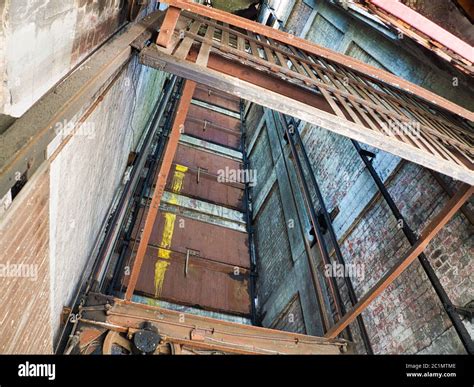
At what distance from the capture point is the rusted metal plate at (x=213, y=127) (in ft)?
30.9

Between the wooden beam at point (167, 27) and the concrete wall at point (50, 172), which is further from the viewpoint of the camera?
the wooden beam at point (167, 27)

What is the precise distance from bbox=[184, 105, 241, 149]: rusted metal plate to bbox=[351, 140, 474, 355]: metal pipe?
5612 mm

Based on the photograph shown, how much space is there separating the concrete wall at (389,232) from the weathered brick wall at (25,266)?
363 cm

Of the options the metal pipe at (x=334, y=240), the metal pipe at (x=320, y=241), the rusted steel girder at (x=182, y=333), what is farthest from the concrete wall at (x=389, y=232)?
the rusted steel girder at (x=182, y=333)

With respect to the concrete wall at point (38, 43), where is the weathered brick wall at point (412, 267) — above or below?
below

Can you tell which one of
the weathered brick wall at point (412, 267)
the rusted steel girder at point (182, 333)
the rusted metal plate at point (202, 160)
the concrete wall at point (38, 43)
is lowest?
the rusted metal plate at point (202, 160)

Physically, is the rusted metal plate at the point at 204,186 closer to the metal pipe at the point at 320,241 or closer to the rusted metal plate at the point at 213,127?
the rusted metal plate at the point at 213,127

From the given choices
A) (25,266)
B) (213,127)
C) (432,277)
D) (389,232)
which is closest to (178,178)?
(213,127)

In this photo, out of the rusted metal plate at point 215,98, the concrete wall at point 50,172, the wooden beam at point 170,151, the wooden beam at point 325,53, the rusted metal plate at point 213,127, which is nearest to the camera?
the concrete wall at point 50,172

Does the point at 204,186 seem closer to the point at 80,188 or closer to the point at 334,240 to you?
the point at 334,240

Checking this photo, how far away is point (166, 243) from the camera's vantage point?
19.9ft

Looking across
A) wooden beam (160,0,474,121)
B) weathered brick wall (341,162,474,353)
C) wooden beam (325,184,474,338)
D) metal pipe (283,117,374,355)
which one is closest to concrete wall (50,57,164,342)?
wooden beam (160,0,474,121)
